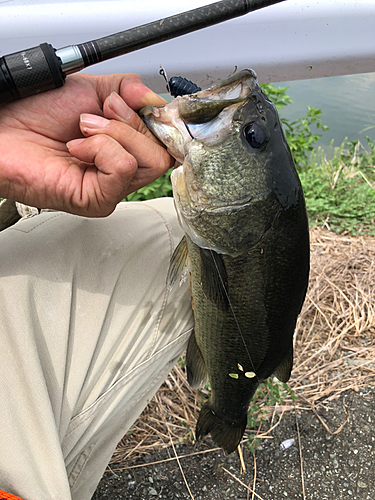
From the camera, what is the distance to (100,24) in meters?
2.29

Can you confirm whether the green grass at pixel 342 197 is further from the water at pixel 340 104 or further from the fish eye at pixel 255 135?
the fish eye at pixel 255 135

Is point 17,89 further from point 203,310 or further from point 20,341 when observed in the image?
point 203,310

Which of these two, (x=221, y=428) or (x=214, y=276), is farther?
(x=221, y=428)

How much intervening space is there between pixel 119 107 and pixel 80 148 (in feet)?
0.61

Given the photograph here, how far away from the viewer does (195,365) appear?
78.0 inches

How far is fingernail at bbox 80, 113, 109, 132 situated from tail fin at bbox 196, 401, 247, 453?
4.54ft

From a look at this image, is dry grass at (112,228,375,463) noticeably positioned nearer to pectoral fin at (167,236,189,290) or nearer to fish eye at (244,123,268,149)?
pectoral fin at (167,236,189,290)

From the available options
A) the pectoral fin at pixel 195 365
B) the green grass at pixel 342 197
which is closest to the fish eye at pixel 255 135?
the pectoral fin at pixel 195 365

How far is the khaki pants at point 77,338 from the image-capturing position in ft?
4.24

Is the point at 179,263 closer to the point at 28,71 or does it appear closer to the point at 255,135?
the point at 255,135

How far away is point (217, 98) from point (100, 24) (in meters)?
1.29

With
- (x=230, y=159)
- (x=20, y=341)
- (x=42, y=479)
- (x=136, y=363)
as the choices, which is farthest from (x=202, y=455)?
(x=230, y=159)

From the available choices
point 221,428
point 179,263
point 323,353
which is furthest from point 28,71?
point 323,353

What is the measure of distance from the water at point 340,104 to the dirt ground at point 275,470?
17.4ft
